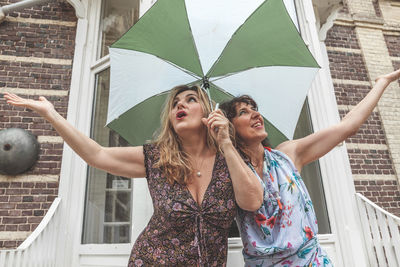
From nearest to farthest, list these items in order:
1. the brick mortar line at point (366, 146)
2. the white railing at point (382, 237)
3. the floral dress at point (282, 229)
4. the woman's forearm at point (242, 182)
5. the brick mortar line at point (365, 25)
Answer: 1. the woman's forearm at point (242, 182)
2. the floral dress at point (282, 229)
3. the white railing at point (382, 237)
4. the brick mortar line at point (366, 146)
5. the brick mortar line at point (365, 25)

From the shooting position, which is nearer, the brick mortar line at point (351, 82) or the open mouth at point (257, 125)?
the open mouth at point (257, 125)

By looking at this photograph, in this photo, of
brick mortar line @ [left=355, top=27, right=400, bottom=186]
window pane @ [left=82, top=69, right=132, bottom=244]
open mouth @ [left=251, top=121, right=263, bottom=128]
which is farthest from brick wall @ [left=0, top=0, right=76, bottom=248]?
brick mortar line @ [left=355, top=27, right=400, bottom=186]

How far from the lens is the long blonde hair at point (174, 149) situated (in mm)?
1438

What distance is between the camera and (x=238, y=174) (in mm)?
1274

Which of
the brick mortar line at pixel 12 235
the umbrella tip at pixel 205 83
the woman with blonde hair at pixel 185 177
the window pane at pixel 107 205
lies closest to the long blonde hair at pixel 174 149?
the woman with blonde hair at pixel 185 177

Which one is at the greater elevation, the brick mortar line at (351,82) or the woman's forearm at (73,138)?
the brick mortar line at (351,82)

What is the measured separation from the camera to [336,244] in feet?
8.37

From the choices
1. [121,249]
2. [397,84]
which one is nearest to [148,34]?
[121,249]

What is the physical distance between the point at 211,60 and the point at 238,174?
2.78 ft

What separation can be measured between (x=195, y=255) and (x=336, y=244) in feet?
5.88

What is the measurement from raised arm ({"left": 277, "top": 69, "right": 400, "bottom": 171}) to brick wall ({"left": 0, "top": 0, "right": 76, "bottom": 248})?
2597mm

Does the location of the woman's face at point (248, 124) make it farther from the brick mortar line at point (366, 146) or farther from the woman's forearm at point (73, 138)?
the brick mortar line at point (366, 146)

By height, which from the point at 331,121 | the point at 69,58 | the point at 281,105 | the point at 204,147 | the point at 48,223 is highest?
the point at 69,58

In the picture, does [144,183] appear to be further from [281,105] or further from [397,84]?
[397,84]
